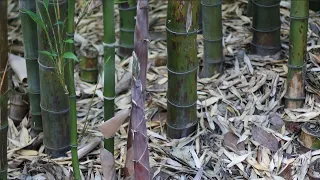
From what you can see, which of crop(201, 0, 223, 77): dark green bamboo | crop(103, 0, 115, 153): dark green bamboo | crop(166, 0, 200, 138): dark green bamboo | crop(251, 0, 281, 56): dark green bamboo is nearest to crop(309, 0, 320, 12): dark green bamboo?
crop(251, 0, 281, 56): dark green bamboo

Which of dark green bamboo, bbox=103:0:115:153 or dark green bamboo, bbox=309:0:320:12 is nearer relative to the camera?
dark green bamboo, bbox=103:0:115:153

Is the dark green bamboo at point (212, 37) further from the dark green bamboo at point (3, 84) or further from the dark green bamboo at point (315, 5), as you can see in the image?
the dark green bamboo at point (3, 84)

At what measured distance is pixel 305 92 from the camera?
7.07 ft

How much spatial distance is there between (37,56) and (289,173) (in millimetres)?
944

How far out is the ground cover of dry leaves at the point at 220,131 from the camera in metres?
1.97

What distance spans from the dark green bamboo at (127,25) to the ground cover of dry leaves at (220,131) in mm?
78

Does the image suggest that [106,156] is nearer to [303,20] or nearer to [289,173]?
[289,173]

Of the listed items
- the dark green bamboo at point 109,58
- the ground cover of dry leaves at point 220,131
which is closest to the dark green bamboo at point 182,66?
the ground cover of dry leaves at point 220,131

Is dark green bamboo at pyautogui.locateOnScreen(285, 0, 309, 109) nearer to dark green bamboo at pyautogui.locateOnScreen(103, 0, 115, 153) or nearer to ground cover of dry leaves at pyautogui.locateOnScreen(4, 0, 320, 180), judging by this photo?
ground cover of dry leaves at pyautogui.locateOnScreen(4, 0, 320, 180)

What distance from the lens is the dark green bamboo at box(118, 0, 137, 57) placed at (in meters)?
2.49

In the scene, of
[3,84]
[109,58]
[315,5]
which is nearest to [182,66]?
[109,58]

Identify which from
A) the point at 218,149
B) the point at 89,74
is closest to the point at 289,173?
the point at 218,149

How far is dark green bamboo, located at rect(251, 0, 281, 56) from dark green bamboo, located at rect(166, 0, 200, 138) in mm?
537

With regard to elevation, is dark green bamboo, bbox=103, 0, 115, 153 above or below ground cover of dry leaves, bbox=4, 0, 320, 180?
above
